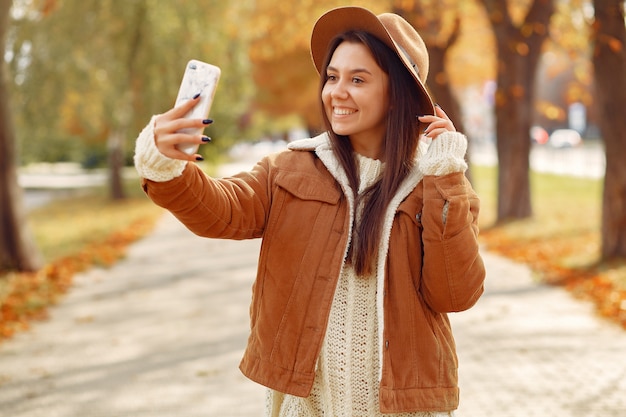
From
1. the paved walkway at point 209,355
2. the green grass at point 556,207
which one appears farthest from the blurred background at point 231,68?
the paved walkway at point 209,355

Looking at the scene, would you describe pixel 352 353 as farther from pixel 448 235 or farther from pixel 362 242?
pixel 448 235

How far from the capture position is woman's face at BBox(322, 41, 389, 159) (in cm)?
262

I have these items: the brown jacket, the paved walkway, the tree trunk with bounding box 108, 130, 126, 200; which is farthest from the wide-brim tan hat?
the tree trunk with bounding box 108, 130, 126, 200

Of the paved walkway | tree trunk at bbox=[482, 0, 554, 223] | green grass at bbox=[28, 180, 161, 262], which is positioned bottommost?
green grass at bbox=[28, 180, 161, 262]

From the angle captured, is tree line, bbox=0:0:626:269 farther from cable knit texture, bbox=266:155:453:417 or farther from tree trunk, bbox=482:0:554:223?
cable knit texture, bbox=266:155:453:417

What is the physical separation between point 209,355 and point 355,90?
14.8 ft

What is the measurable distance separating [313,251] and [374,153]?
44cm

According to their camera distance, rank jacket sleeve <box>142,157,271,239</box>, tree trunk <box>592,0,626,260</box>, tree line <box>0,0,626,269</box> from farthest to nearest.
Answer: tree line <box>0,0,626,269</box> → tree trunk <box>592,0,626,260</box> → jacket sleeve <box>142,157,271,239</box>

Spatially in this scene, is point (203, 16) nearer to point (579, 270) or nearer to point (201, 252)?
point (201, 252)

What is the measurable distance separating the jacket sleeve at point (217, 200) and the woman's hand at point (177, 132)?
0.12 m

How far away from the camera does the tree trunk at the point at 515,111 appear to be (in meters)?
14.1

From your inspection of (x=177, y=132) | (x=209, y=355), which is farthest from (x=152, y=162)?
(x=209, y=355)

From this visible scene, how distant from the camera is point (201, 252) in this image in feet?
43.1

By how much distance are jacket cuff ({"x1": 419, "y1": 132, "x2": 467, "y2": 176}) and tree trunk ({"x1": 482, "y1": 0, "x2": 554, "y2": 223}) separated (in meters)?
11.9
